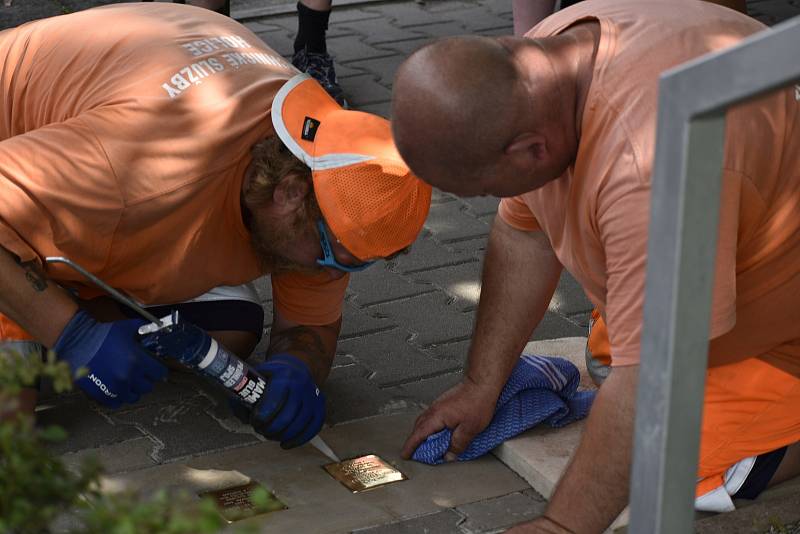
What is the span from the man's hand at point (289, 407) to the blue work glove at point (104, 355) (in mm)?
315

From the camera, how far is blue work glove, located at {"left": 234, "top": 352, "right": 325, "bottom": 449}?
9.92 ft

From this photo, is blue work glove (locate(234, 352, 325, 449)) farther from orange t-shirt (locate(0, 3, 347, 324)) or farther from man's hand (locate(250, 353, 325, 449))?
orange t-shirt (locate(0, 3, 347, 324))

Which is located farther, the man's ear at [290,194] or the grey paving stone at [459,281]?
the grey paving stone at [459,281]

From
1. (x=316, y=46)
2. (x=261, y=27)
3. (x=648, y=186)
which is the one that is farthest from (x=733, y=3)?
(x=261, y=27)

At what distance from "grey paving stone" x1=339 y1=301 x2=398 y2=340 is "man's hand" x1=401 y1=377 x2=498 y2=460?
0.75m

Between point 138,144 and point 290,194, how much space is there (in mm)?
395

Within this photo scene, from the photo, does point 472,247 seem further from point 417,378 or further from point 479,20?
point 479,20

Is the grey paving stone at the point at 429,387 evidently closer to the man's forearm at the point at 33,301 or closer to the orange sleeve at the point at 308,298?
the orange sleeve at the point at 308,298

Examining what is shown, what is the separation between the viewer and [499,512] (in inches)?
113

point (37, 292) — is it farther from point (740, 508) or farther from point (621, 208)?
point (740, 508)

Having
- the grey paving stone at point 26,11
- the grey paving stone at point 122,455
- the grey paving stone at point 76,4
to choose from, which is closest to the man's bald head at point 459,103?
the grey paving stone at point 122,455

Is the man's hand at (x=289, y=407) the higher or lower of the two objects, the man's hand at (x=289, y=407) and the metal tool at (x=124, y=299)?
the lower

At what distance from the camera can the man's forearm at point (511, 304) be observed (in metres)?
3.08

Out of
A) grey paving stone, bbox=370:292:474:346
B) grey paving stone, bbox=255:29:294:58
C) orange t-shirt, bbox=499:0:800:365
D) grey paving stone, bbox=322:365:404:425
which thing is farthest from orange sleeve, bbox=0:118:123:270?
grey paving stone, bbox=255:29:294:58
